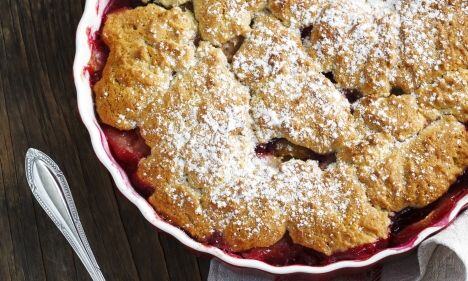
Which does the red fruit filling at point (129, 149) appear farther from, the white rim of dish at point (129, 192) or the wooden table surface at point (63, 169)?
the wooden table surface at point (63, 169)

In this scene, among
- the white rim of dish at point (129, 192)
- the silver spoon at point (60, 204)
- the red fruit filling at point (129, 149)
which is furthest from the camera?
the silver spoon at point (60, 204)

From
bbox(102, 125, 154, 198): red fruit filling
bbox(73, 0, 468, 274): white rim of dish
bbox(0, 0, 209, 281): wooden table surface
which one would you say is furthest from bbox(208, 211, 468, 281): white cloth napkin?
bbox(102, 125, 154, 198): red fruit filling

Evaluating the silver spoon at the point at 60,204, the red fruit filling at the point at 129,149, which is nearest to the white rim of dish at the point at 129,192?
the red fruit filling at the point at 129,149

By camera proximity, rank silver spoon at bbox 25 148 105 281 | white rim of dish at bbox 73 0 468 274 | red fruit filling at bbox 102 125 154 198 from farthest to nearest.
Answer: silver spoon at bbox 25 148 105 281 → red fruit filling at bbox 102 125 154 198 → white rim of dish at bbox 73 0 468 274

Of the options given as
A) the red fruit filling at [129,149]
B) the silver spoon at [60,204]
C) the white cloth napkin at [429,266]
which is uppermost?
the red fruit filling at [129,149]

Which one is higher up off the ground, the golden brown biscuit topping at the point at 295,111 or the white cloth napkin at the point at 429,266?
the golden brown biscuit topping at the point at 295,111

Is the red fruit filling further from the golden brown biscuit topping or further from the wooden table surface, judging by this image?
the wooden table surface

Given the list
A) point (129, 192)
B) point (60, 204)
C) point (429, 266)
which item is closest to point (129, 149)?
point (129, 192)
